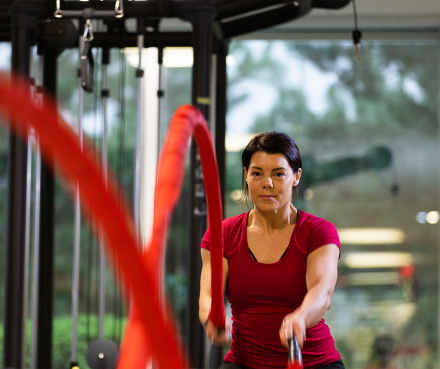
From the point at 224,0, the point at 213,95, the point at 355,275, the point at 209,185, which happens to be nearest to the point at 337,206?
the point at 355,275

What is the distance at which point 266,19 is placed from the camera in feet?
9.91

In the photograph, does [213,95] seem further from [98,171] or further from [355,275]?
[98,171]

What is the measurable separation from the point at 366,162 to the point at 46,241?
99.9 inches

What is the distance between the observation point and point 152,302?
2.69 feet

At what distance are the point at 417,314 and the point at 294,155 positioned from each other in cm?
285

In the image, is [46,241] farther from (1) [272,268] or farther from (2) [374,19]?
(2) [374,19]

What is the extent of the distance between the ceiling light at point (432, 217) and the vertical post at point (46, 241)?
2.82 m

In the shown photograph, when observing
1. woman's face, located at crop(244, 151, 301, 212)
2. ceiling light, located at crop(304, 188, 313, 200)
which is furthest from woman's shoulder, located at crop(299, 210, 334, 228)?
ceiling light, located at crop(304, 188, 313, 200)

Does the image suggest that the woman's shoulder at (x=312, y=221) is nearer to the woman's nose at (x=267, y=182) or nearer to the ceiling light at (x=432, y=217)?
the woman's nose at (x=267, y=182)

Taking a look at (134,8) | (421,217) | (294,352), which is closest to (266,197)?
(294,352)

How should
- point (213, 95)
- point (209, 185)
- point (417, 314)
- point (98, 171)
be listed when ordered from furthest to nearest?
point (417, 314) → point (213, 95) → point (209, 185) → point (98, 171)

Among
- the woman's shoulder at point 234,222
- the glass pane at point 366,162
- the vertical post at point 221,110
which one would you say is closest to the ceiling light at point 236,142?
the glass pane at point 366,162

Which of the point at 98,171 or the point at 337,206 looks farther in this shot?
the point at 337,206

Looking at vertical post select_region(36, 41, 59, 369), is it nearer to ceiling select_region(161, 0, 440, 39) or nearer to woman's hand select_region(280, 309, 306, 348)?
ceiling select_region(161, 0, 440, 39)
